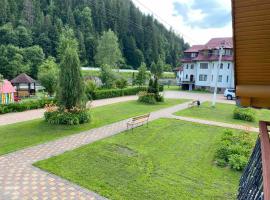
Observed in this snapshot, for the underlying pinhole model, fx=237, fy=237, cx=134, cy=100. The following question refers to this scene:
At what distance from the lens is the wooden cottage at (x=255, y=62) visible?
2461mm

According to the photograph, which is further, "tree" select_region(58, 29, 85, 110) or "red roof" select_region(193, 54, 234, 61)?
Answer: "red roof" select_region(193, 54, 234, 61)

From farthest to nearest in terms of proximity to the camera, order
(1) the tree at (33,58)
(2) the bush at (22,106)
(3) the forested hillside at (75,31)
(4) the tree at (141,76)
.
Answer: (3) the forested hillside at (75,31) < (1) the tree at (33,58) < (4) the tree at (141,76) < (2) the bush at (22,106)

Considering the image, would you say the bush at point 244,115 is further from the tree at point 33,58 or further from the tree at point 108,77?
the tree at point 33,58

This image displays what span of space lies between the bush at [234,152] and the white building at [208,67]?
30051mm

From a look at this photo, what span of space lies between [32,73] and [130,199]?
4968 cm

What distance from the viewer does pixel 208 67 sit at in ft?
141

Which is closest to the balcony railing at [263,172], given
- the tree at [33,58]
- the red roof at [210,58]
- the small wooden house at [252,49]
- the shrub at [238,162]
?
the small wooden house at [252,49]

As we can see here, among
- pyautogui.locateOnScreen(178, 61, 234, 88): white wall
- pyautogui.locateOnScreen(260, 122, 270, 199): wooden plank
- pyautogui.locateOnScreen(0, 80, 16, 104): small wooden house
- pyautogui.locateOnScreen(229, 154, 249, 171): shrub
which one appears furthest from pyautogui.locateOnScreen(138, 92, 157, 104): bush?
pyautogui.locateOnScreen(260, 122, 270, 199): wooden plank

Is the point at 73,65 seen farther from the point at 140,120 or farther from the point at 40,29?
the point at 40,29

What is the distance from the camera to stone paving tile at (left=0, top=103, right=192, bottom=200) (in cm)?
699

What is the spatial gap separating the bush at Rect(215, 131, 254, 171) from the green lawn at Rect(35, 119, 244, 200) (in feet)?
1.16

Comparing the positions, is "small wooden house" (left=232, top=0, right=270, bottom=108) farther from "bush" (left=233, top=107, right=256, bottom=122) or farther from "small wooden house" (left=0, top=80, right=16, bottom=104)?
"small wooden house" (left=0, top=80, right=16, bottom=104)

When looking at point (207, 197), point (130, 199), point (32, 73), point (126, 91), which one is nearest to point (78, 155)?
point (130, 199)

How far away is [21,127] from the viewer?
14.2m
